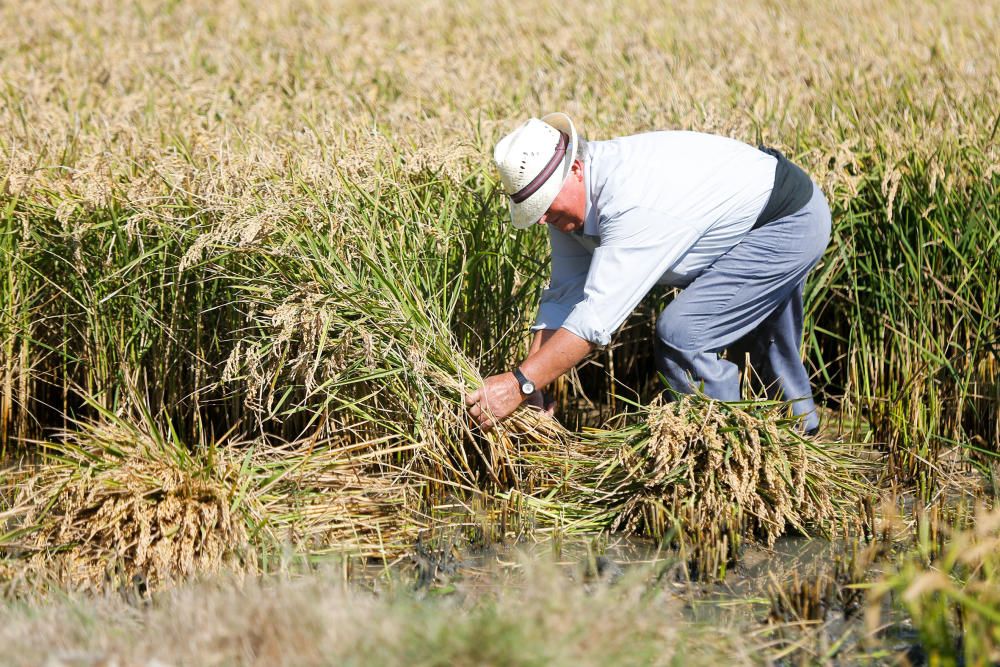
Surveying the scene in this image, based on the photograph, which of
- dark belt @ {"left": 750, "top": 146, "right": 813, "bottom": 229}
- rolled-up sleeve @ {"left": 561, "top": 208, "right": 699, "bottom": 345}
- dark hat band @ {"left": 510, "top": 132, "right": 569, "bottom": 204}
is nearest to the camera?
rolled-up sleeve @ {"left": 561, "top": 208, "right": 699, "bottom": 345}

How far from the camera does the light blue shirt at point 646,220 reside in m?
3.35

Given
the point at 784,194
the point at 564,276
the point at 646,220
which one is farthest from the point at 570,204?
the point at 784,194

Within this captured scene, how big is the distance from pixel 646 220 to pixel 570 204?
0.29 meters

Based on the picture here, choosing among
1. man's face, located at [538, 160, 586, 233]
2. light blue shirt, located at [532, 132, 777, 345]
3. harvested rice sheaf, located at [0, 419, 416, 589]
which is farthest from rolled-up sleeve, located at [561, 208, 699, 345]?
harvested rice sheaf, located at [0, 419, 416, 589]

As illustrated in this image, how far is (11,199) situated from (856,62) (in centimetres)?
480

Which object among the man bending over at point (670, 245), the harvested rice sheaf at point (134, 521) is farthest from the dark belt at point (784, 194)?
the harvested rice sheaf at point (134, 521)

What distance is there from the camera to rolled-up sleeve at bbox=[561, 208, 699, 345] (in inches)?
131

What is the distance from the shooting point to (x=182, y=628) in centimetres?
239

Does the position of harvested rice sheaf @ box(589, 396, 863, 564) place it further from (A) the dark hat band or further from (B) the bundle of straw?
(A) the dark hat band

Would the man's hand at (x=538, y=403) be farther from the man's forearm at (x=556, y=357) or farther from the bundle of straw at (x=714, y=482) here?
the man's forearm at (x=556, y=357)

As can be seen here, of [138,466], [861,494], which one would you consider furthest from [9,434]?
[861,494]

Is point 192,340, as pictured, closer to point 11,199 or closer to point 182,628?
point 11,199

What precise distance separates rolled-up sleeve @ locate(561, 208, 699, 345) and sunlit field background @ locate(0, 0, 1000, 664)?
0.39 metres

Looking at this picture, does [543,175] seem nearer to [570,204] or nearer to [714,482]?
[570,204]
